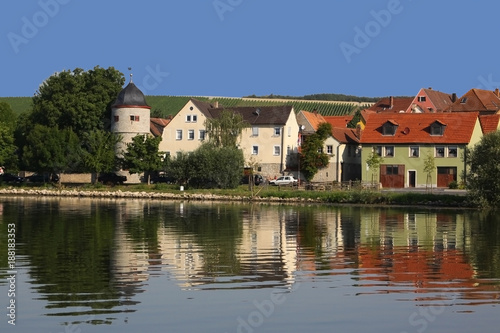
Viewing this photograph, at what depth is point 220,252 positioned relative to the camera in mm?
32500

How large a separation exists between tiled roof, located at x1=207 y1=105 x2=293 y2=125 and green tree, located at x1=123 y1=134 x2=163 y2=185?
32.8 ft

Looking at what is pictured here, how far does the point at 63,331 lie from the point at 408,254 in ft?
55.7

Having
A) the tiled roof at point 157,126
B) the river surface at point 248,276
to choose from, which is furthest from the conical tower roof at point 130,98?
the river surface at point 248,276

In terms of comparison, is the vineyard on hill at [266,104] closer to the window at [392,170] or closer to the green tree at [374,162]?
the green tree at [374,162]

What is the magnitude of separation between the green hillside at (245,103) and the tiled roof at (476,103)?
151ft

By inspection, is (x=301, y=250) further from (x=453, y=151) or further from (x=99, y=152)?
(x=99, y=152)

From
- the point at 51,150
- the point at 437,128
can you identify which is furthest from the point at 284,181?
the point at 51,150

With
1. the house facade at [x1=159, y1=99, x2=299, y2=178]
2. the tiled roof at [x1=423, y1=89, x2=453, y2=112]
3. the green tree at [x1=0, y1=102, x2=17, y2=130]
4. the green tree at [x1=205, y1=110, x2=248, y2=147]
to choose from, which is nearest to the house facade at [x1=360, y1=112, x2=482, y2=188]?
the house facade at [x1=159, y1=99, x2=299, y2=178]

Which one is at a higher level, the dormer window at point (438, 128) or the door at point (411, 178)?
the dormer window at point (438, 128)

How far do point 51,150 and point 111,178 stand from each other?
6312mm

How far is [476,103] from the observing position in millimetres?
109938

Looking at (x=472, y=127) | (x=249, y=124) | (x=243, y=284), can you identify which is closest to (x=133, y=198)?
(x=249, y=124)

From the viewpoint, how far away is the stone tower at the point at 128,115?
86.3m

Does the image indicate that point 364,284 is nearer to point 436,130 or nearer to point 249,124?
point 436,130
